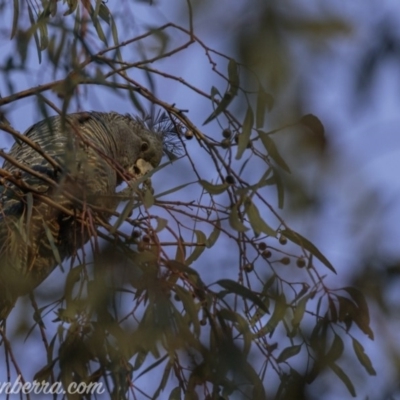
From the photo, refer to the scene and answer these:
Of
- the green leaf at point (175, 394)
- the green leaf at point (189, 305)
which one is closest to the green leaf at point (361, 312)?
the green leaf at point (189, 305)

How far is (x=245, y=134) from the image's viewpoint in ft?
5.05

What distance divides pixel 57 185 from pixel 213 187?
0.29 meters

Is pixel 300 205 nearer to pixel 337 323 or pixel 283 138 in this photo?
pixel 283 138

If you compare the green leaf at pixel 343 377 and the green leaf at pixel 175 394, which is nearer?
the green leaf at pixel 343 377

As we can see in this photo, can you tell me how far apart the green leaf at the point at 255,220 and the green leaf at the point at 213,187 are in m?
0.07

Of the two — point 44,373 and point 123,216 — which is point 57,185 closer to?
point 123,216

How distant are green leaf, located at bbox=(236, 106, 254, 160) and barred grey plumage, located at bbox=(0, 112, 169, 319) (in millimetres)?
255

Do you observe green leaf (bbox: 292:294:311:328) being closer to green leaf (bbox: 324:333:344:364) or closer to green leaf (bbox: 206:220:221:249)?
green leaf (bbox: 324:333:344:364)

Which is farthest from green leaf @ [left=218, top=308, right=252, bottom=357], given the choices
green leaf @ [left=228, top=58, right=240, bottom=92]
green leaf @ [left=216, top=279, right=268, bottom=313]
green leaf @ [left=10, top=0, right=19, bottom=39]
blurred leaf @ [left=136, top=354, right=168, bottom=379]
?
green leaf @ [left=10, top=0, right=19, bottom=39]

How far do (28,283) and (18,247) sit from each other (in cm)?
8

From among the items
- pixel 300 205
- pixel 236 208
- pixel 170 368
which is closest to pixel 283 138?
pixel 300 205

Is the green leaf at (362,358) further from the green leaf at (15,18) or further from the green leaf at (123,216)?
the green leaf at (15,18)

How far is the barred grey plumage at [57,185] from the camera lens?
164 cm

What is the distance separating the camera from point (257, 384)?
159cm
